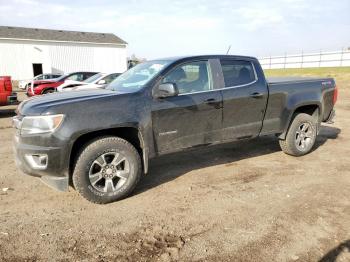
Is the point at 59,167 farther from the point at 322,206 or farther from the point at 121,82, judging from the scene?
the point at 322,206

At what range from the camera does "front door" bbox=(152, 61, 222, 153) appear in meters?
4.48

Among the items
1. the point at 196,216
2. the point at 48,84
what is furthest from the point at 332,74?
the point at 196,216

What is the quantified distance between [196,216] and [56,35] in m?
40.9

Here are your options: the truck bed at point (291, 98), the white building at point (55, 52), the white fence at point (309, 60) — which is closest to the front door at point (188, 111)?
the truck bed at point (291, 98)

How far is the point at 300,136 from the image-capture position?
20.1 feet

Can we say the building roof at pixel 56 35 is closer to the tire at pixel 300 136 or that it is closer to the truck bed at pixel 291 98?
the truck bed at pixel 291 98

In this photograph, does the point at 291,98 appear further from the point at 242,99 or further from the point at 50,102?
the point at 50,102

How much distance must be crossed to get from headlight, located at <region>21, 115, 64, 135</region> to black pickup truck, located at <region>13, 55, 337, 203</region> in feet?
0.04

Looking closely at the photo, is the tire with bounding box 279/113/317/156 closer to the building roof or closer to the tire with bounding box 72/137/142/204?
the tire with bounding box 72/137/142/204

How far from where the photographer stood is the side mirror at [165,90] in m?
4.29

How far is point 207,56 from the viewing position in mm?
5062

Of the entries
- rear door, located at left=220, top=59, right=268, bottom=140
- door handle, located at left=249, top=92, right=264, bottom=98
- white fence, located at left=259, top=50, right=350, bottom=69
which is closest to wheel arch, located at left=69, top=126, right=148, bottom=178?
rear door, located at left=220, top=59, right=268, bottom=140

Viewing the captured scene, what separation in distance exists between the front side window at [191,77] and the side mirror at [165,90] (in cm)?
23

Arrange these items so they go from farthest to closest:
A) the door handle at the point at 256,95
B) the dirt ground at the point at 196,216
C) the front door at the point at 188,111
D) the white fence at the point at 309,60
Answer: the white fence at the point at 309,60
the door handle at the point at 256,95
the front door at the point at 188,111
the dirt ground at the point at 196,216
